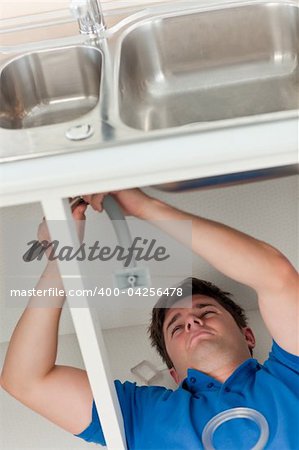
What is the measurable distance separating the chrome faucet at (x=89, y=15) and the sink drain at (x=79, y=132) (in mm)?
402

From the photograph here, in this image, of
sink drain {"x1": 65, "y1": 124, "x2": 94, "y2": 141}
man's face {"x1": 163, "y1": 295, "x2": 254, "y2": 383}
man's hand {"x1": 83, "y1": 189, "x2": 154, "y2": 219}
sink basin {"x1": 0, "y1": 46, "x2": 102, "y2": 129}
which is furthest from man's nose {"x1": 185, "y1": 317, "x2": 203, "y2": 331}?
sink drain {"x1": 65, "y1": 124, "x2": 94, "y2": 141}

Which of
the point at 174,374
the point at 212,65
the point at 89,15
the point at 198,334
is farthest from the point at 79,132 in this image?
the point at 174,374

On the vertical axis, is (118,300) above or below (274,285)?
below

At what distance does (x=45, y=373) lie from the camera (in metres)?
1.71

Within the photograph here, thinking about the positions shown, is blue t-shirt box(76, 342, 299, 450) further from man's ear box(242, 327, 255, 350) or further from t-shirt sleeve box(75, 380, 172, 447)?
man's ear box(242, 327, 255, 350)

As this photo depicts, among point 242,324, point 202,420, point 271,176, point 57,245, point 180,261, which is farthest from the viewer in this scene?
point 180,261

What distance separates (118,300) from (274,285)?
2.19ft

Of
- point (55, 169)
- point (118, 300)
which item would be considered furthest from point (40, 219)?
point (55, 169)

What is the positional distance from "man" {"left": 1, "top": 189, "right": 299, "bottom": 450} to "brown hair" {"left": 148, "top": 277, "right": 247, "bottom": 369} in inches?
2.8

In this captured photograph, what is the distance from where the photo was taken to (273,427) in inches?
63.7

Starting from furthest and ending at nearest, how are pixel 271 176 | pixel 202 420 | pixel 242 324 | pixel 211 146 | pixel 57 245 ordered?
1. pixel 242 324
2. pixel 202 420
3. pixel 271 176
4. pixel 57 245
5. pixel 211 146

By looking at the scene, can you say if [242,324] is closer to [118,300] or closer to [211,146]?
[118,300]

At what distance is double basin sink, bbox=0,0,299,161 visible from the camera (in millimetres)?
1634

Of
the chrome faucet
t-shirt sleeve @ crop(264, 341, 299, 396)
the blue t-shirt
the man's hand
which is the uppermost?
the chrome faucet
